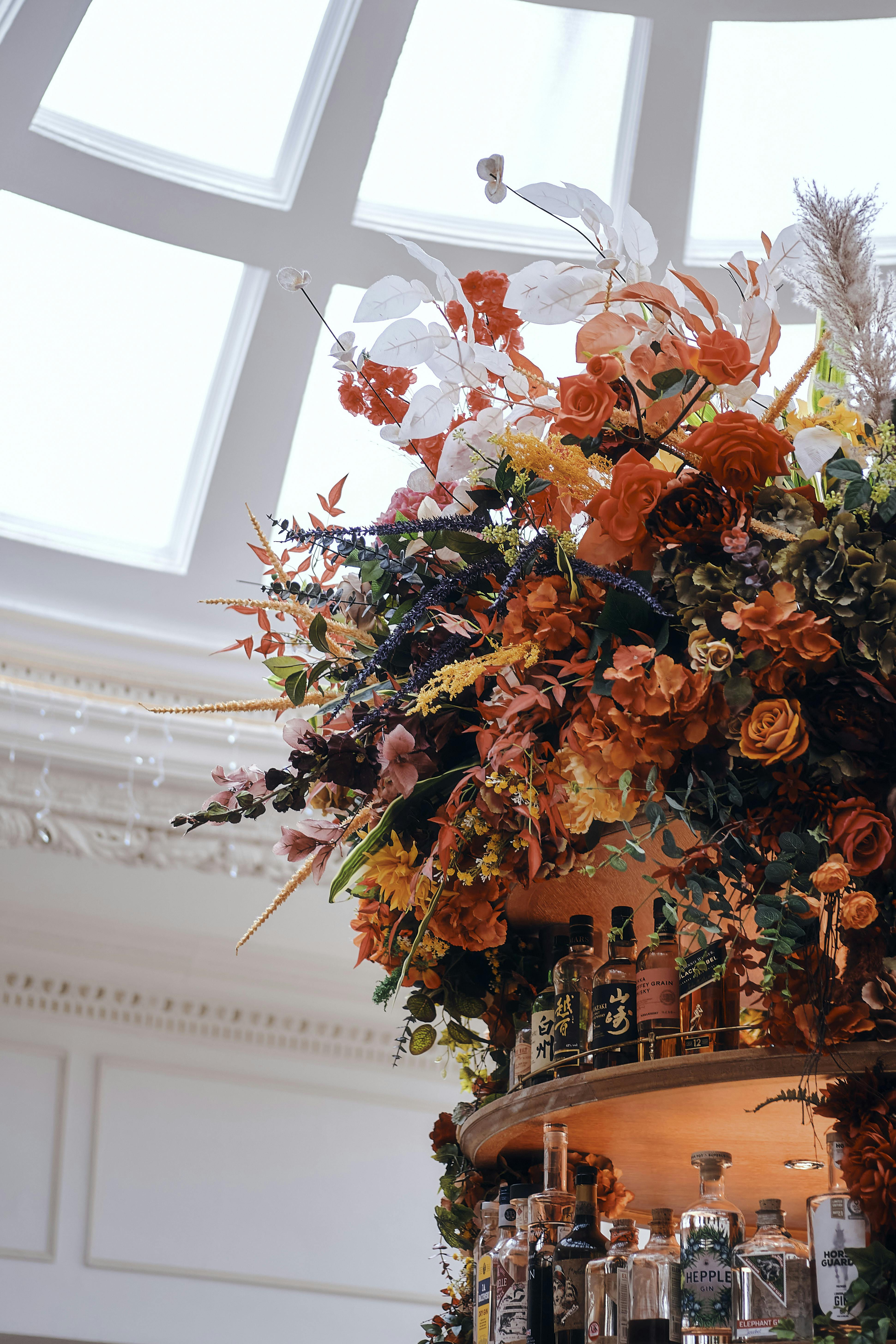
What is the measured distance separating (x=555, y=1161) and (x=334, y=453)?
3.63m

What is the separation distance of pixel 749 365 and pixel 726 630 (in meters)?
0.28

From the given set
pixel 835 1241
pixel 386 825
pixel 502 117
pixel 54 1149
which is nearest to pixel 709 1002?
pixel 835 1241

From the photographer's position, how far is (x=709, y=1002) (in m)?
1.46

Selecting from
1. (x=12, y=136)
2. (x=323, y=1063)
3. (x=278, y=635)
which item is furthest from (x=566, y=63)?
(x=323, y=1063)

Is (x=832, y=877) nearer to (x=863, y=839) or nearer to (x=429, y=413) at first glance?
(x=863, y=839)

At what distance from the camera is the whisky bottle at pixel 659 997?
1451mm

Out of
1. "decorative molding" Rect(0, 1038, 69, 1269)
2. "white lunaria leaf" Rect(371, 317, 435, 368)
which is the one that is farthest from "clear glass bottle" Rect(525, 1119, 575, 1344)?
"decorative molding" Rect(0, 1038, 69, 1269)

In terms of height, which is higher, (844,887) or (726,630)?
(726,630)

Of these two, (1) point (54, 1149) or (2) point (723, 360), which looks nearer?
(2) point (723, 360)

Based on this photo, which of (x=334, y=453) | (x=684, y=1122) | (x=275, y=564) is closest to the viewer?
(x=684, y=1122)

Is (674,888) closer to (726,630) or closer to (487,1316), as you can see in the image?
(726,630)

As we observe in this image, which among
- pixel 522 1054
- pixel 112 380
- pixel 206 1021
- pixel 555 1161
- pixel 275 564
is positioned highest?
pixel 112 380

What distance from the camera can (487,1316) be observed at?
68.3 inches

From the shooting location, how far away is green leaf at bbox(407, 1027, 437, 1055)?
6.02 feet
